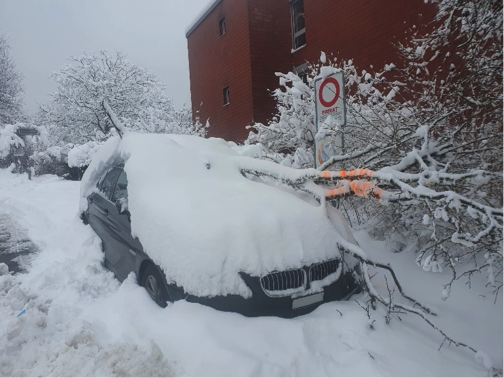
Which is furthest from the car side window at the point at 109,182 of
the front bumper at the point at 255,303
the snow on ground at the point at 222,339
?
the front bumper at the point at 255,303

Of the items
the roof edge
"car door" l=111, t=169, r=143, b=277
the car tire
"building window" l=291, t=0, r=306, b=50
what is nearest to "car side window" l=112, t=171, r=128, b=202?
"car door" l=111, t=169, r=143, b=277

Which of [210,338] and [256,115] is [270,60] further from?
[210,338]

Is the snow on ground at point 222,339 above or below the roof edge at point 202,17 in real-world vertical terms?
below

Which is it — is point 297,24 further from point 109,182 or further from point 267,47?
point 109,182

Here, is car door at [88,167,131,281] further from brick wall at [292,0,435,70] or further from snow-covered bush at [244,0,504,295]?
brick wall at [292,0,435,70]

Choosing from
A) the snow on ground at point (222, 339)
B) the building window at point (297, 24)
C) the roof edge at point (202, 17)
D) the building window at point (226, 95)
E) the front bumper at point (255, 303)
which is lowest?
the snow on ground at point (222, 339)

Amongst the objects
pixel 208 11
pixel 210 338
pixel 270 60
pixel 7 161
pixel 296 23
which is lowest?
pixel 210 338

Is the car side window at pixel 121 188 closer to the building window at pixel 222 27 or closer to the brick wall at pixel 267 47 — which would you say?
the brick wall at pixel 267 47

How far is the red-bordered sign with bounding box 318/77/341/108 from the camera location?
4.10 meters

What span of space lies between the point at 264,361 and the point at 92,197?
3.93 meters

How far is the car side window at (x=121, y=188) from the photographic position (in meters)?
3.97

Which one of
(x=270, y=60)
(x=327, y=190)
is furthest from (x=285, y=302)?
(x=270, y=60)

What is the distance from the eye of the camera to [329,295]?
2.85 metres

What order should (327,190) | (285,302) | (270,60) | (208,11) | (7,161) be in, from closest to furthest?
1. (285,302)
2. (327,190)
3. (270,60)
4. (208,11)
5. (7,161)
